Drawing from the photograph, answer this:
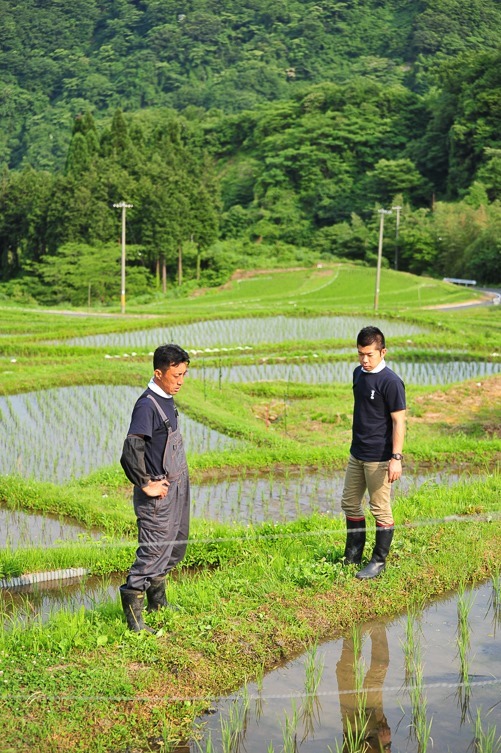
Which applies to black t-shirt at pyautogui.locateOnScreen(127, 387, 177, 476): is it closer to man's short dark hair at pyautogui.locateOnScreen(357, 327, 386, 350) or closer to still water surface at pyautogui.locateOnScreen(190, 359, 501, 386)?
man's short dark hair at pyautogui.locateOnScreen(357, 327, 386, 350)

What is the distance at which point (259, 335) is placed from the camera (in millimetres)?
25094

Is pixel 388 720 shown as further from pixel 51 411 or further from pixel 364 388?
pixel 51 411

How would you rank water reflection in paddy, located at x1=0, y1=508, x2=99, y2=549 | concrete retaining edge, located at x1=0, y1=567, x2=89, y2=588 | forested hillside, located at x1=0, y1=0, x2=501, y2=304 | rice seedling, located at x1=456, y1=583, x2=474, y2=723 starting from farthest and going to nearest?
forested hillside, located at x1=0, y1=0, x2=501, y2=304, water reflection in paddy, located at x1=0, y1=508, x2=99, y2=549, concrete retaining edge, located at x1=0, y1=567, x2=89, y2=588, rice seedling, located at x1=456, y1=583, x2=474, y2=723

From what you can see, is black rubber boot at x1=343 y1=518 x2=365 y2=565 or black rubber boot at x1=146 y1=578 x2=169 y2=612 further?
black rubber boot at x1=343 y1=518 x2=365 y2=565

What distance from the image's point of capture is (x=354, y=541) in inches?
266

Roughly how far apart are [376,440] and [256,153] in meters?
68.2

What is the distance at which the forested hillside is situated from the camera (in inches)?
1854

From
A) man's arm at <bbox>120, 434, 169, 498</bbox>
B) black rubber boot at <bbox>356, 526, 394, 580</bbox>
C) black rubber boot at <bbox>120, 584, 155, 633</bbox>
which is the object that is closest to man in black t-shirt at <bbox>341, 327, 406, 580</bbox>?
black rubber boot at <bbox>356, 526, 394, 580</bbox>

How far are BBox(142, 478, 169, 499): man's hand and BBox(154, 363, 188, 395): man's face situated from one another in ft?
1.63

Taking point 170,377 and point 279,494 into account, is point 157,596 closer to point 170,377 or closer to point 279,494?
point 170,377

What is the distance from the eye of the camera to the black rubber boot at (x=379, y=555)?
21.6 ft

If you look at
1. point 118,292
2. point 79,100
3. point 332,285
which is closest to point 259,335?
point 332,285

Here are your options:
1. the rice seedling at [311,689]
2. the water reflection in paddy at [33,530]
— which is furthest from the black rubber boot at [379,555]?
the water reflection in paddy at [33,530]

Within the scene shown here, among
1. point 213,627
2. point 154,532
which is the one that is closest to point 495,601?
point 213,627
